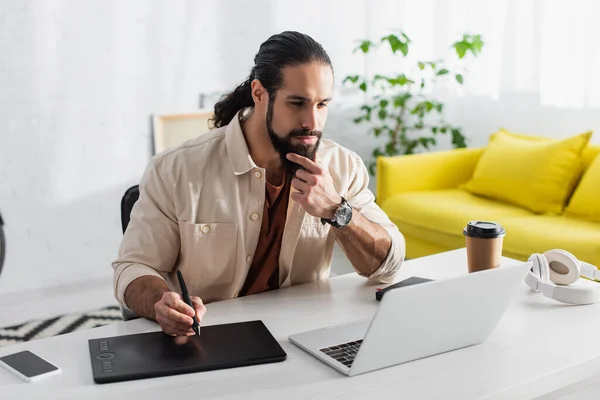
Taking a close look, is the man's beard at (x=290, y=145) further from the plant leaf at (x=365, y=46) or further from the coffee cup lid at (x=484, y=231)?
the plant leaf at (x=365, y=46)

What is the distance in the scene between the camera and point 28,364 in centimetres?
131

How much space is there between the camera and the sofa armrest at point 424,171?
152 inches

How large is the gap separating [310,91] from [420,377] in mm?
795

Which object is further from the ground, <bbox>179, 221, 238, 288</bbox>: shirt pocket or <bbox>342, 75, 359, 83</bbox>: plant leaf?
<bbox>342, 75, 359, 83</bbox>: plant leaf

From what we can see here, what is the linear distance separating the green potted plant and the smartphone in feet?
10.6

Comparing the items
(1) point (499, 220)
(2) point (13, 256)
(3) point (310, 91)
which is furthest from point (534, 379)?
(2) point (13, 256)

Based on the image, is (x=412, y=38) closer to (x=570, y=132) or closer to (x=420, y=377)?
(x=570, y=132)

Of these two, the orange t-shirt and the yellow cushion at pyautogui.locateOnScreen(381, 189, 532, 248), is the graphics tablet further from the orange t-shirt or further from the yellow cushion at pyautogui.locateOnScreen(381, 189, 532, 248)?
the yellow cushion at pyautogui.locateOnScreen(381, 189, 532, 248)

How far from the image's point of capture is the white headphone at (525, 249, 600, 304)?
1637mm

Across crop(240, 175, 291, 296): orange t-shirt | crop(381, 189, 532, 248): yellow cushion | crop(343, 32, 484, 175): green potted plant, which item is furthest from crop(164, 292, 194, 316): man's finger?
crop(343, 32, 484, 175): green potted plant

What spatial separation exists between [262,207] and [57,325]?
1.77 meters

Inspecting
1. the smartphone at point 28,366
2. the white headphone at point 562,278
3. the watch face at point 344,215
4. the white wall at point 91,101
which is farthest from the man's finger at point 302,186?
the white wall at point 91,101

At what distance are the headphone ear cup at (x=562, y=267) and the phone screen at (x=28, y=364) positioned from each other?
107 cm

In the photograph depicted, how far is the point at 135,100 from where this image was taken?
385 centimetres
